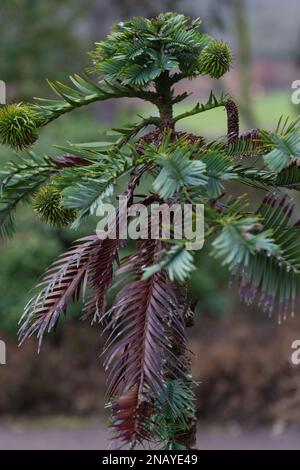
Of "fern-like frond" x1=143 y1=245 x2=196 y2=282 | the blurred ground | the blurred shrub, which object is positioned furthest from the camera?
the blurred shrub

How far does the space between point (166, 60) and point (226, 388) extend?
5069mm

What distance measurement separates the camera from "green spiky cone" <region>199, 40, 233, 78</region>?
2.27 m

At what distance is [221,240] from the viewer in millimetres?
1793

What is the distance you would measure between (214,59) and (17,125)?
2.06 ft

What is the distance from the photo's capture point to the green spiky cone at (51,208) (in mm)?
2264

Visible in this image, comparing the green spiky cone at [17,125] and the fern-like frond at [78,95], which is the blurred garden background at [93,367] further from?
the green spiky cone at [17,125]

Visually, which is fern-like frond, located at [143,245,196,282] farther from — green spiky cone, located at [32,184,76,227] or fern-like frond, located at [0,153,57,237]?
fern-like frond, located at [0,153,57,237]

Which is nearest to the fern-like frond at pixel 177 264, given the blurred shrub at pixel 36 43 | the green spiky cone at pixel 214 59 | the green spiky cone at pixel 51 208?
the green spiky cone at pixel 51 208

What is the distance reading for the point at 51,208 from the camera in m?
2.27

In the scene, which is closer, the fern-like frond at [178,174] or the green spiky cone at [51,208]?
the fern-like frond at [178,174]

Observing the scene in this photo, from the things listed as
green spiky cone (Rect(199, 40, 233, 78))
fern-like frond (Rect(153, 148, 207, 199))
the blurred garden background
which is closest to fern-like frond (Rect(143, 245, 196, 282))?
fern-like frond (Rect(153, 148, 207, 199))

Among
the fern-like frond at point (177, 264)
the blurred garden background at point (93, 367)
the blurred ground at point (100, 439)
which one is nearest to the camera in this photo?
the fern-like frond at point (177, 264)

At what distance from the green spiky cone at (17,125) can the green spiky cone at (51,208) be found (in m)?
0.16

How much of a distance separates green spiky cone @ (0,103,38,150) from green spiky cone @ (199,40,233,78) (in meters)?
0.54
